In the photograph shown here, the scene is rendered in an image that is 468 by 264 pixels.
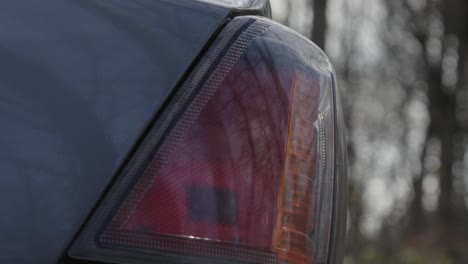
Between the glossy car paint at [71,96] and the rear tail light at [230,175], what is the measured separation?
0.04 meters

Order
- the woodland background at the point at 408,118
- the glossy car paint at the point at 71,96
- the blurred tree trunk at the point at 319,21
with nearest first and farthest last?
the glossy car paint at the point at 71,96
the blurred tree trunk at the point at 319,21
the woodland background at the point at 408,118

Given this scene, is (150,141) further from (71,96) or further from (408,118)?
(408,118)

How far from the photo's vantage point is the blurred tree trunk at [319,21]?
11.9m

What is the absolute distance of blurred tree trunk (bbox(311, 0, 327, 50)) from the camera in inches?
467

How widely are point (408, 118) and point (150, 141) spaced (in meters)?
21.9

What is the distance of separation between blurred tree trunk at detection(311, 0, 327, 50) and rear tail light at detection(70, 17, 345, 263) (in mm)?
10077

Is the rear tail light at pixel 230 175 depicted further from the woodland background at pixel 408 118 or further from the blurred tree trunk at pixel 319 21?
the woodland background at pixel 408 118

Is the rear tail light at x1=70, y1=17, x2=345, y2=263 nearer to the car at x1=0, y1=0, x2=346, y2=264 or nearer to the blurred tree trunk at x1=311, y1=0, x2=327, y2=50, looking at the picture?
the car at x1=0, y1=0, x2=346, y2=264

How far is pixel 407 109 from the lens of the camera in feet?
75.8

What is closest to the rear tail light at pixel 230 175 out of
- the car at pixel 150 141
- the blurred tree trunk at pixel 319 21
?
the car at pixel 150 141

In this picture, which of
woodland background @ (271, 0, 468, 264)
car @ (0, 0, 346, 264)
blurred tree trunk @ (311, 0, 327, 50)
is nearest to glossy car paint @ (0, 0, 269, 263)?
car @ (0, 0, 346, 264)

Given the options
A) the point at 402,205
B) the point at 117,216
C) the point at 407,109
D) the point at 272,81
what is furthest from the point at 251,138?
the point at 407,109

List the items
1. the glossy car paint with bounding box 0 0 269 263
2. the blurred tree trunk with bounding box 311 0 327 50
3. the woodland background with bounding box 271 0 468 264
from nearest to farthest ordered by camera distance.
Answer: the glossy car paint with bounding box 0 0 269 263 < the blurred tree trunk with bounding box 311 0 327 50 < the woodland background with bounding box 271 0 468 264

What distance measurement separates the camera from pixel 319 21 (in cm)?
1232
